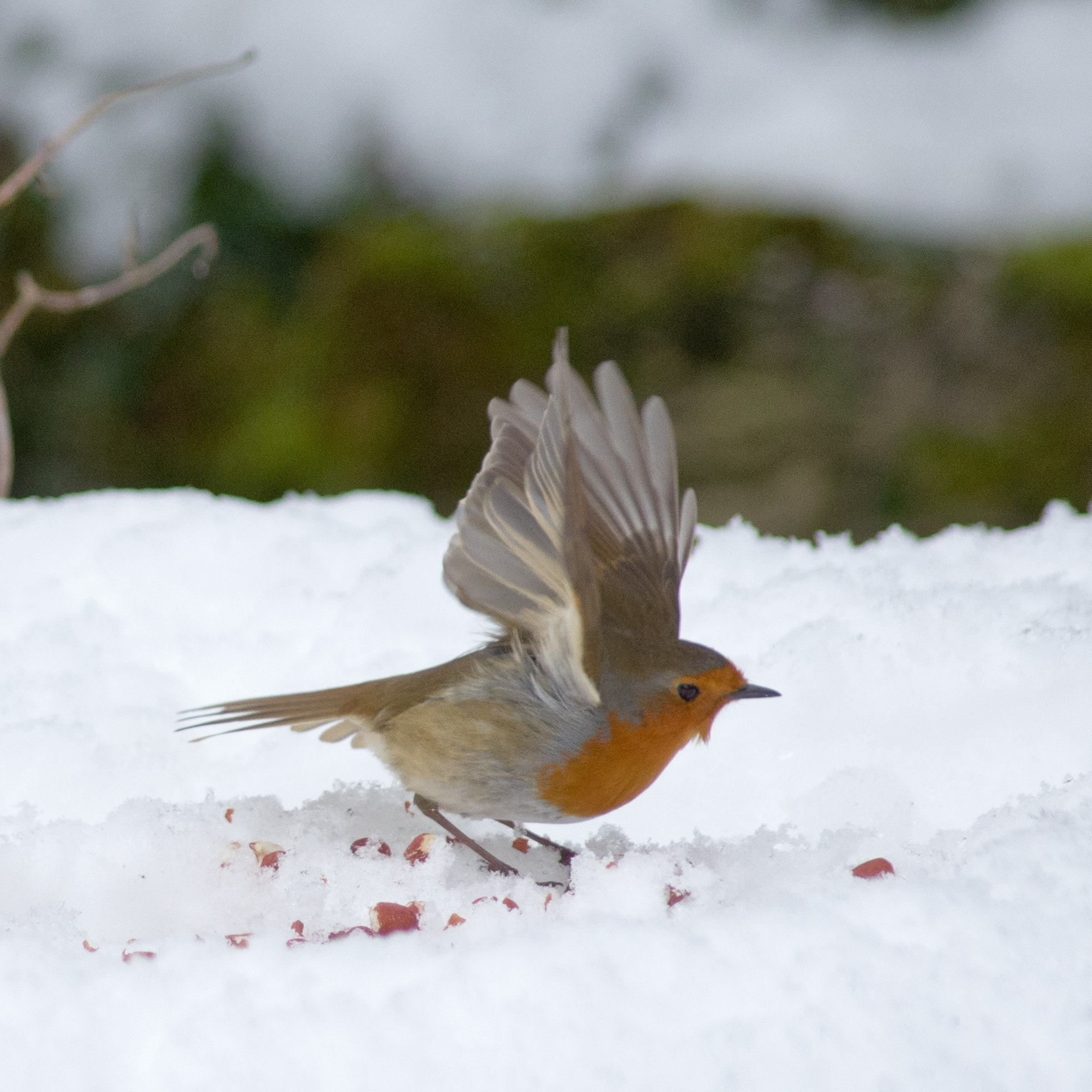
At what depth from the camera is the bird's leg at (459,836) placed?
2004 mm

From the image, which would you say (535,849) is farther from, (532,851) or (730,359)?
(730,359)

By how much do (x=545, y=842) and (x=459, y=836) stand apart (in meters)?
0.16

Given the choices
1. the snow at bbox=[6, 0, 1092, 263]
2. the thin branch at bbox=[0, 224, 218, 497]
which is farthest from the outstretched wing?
the snow at bbox=[6, 0, 1092, 263]

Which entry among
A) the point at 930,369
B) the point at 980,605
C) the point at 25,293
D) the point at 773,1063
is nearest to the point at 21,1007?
the point at 773,1063

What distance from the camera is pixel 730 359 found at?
17.6 ft

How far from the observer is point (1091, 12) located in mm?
6223

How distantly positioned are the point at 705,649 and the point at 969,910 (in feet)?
2.27

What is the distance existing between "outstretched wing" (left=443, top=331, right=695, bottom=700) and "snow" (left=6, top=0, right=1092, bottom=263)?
3734 millimetres

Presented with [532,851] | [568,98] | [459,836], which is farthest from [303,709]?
[568,98]

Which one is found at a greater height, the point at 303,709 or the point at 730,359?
the point at 730,359

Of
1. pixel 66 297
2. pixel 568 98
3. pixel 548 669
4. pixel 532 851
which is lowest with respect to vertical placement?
pixel 532 851

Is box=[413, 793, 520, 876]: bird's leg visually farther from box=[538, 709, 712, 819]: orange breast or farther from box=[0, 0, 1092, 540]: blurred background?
box=[0, 0, 1092, 540]: blurred background

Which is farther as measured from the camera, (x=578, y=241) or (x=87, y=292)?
(x=578, y=241)

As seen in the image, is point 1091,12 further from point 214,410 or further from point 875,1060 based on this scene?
point 875,1060
